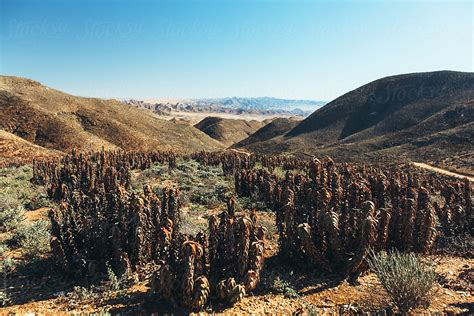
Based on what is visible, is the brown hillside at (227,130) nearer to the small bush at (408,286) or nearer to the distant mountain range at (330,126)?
the distant mountain range at (330,126)

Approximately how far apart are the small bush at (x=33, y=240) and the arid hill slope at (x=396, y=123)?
42061 millimetres

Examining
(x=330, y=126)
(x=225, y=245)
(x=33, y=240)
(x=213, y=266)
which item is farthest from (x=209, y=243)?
(x=330, y=126)

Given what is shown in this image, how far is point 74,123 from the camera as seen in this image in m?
57.1

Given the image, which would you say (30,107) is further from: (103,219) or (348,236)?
(348,236)

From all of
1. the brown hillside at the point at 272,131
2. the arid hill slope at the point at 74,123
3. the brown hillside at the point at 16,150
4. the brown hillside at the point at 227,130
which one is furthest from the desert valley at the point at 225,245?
the brown hillside at the point at 227,130

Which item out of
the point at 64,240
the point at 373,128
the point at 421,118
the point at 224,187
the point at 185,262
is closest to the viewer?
the point at 185,262

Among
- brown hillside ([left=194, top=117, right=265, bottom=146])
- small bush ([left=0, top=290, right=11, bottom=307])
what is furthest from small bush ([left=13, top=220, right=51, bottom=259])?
brown hillside ([left=194, top=117, right=265, bottom=146])

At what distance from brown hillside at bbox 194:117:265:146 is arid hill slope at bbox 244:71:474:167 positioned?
27.2 metres

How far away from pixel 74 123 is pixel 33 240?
5518 cm

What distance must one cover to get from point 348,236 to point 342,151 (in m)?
49.0

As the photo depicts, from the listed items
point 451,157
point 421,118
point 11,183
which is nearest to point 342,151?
point 451,157

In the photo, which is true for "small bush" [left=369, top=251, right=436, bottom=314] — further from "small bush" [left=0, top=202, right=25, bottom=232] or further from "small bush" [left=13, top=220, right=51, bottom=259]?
"small bush" [left=0, top=202, right=25, bottom=232]

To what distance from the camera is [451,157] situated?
37031 millimetres

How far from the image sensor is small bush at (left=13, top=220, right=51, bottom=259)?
7.91 meters
